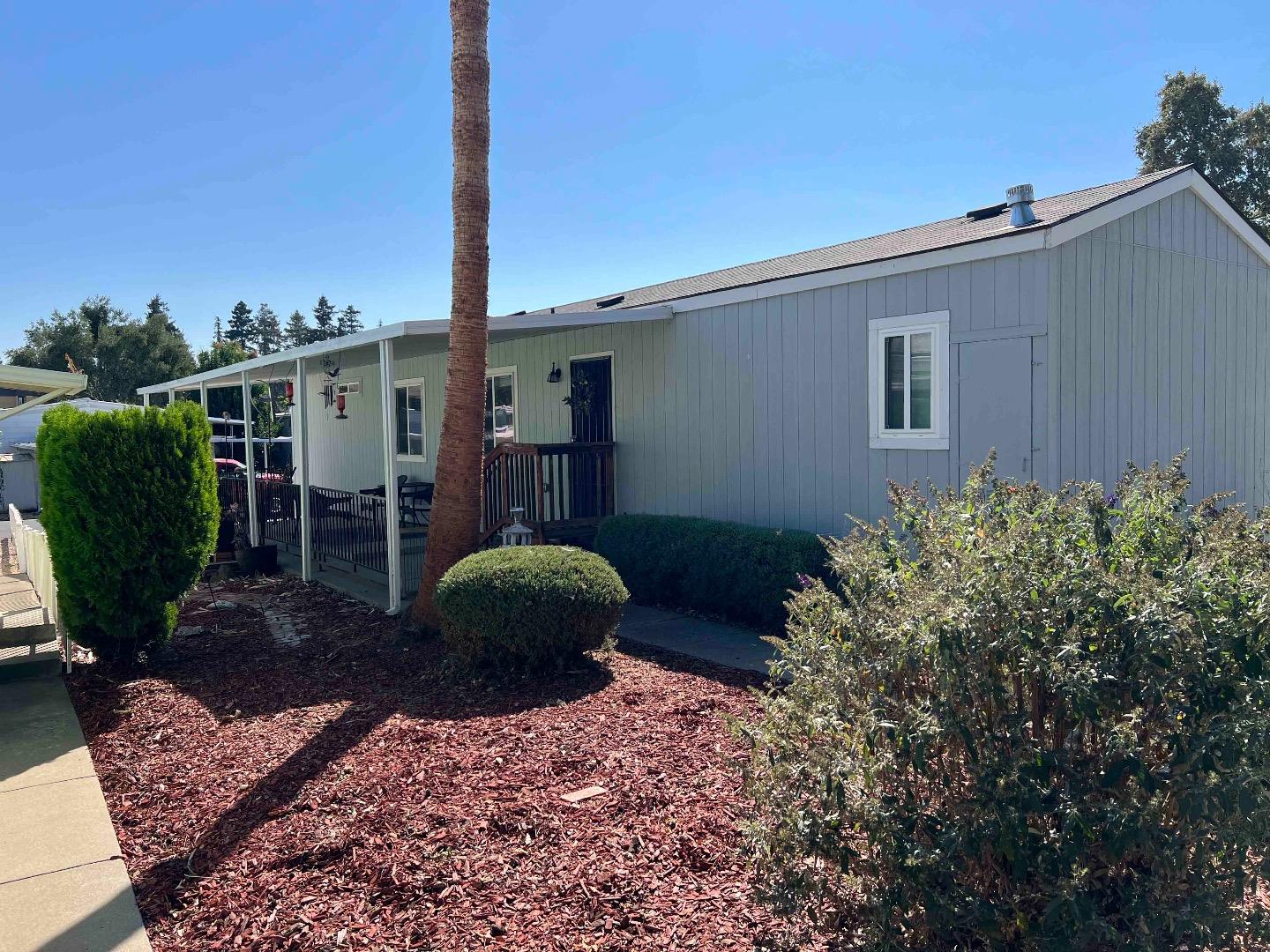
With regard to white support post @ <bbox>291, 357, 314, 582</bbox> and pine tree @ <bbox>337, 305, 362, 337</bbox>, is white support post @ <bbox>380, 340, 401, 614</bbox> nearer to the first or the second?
white support post @ <bbox>291, 357, 314, 582</bbox>

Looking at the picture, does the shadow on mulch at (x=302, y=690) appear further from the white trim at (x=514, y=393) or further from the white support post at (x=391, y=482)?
the white trim at (x=514, y=393)

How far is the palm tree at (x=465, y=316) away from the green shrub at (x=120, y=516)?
1.82m

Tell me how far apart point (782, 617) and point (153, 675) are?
4722 millimetres

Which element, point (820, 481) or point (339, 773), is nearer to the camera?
point (339, 773)

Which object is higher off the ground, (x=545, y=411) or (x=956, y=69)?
(x=956, y=69)

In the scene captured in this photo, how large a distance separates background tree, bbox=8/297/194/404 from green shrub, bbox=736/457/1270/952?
3899cm

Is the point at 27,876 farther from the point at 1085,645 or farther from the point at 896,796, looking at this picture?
the point at 1085,645

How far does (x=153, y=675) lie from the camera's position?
6.34m

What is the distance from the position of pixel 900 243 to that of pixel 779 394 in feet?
6.17

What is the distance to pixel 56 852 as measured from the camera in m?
3.57

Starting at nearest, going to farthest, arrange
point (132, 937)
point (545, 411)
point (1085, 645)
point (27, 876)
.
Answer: point (1085, 645), point (132, 937), point (27, 876), point (545, 411)

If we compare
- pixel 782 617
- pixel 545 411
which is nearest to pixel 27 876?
pixel 782 617

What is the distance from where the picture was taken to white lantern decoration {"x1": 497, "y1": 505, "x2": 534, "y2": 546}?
28.7 feet

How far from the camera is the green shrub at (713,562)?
7453 mm
